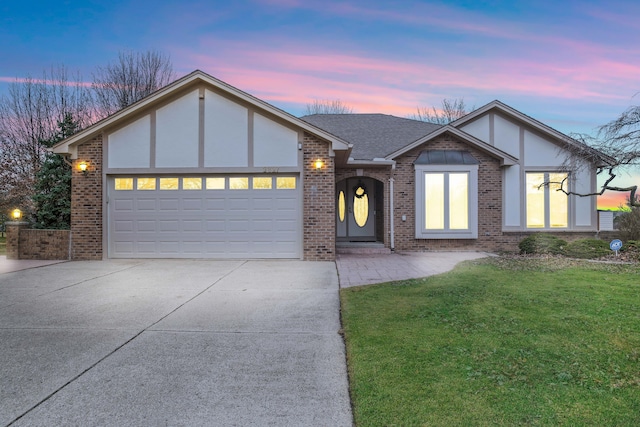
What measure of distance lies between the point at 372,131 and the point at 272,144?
257 inches

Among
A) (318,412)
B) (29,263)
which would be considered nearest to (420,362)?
(318,412)

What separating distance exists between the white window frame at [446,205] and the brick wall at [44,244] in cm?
1075

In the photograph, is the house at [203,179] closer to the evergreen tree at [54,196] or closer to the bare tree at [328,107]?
the evergreen tree at [54,196]

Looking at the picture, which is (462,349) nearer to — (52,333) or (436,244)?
(52,333)

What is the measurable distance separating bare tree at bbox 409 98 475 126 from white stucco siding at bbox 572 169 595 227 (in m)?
19.6

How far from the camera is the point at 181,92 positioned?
34.1ft

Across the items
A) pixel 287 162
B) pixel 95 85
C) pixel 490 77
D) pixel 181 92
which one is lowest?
pixel 287 162

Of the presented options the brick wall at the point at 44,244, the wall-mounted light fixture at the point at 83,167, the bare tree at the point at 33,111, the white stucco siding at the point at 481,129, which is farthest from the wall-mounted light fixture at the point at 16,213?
the white stucco siding at the point at 481,129

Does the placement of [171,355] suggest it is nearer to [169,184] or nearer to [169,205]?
[169,205]

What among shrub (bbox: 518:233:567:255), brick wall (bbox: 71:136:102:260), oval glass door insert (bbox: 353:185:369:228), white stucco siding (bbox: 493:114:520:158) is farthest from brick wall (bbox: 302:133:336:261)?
white stucco siding (bbox: 493:114:520:158)

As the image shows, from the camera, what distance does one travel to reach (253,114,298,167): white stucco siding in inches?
405

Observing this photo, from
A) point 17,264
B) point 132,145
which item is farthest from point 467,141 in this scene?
point 17,264

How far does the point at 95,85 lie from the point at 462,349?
27.9 m

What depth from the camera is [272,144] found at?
10305mm
